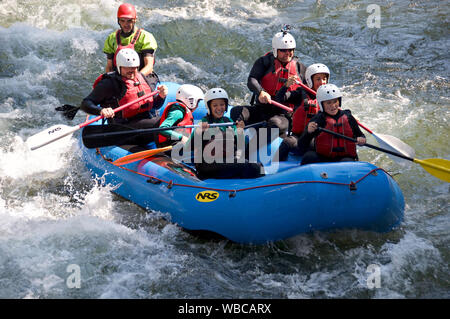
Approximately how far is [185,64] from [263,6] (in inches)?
119

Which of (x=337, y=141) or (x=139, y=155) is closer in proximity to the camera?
(x=337, y=141)

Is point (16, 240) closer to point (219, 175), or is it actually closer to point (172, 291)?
point (172, 291)

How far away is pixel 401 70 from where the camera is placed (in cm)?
934

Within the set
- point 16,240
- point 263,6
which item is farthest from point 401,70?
point 16,240

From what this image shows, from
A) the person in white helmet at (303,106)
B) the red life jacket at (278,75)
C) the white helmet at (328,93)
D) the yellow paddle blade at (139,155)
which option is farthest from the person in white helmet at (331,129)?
the yellow paddle blade at (139,155)

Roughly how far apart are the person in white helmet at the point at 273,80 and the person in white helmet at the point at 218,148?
725 mm

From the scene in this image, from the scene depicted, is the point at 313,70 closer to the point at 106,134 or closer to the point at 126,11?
the point at 106,134

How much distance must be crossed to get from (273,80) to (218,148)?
1.41m

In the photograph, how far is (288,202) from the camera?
4.80m

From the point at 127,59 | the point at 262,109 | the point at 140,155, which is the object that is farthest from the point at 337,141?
the point at 127,59

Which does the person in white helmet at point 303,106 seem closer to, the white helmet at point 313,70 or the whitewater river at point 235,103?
the white helmet at point 313,70

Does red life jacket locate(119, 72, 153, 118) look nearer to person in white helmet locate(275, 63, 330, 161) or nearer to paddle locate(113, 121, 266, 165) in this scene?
paddle locate(113, 121, 266, 165)

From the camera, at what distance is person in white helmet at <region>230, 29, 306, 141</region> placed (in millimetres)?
6207

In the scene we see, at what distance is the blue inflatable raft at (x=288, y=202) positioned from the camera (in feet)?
15.6
